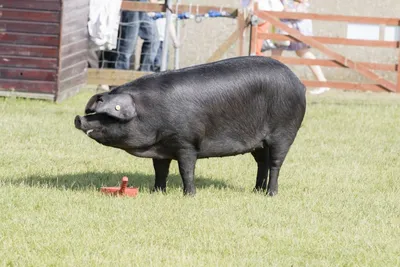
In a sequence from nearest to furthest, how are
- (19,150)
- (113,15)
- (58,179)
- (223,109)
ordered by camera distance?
(223,109), (58,179), (19,150), (113,15)

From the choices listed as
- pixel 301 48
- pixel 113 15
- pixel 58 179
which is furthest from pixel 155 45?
pixel 58 179

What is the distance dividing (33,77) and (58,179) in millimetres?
4984

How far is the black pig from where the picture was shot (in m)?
7.58

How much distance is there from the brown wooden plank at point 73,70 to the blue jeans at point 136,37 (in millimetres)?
734

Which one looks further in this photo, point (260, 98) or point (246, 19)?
point (246, 19)

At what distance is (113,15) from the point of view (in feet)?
47.2

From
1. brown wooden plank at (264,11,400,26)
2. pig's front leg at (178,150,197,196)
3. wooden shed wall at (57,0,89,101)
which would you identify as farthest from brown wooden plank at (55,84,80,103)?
pig's front leg at (178,150,197,196)

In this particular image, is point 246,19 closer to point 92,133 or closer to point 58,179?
point 58,179

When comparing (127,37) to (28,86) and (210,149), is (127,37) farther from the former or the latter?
(210,149)

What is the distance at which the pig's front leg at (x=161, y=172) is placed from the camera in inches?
319

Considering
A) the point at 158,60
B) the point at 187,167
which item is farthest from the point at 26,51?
the point at 187,167

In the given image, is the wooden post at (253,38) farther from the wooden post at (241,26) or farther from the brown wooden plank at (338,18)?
the brown wooden plank at (338,18)

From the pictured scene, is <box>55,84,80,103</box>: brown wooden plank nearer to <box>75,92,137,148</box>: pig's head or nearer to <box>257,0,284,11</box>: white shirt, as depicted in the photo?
<box>257,0,284,11</box>: white shirt

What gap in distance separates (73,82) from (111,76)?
58cm
